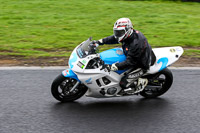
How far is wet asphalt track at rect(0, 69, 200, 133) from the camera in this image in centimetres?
536

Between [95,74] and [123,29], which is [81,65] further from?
[123,29]

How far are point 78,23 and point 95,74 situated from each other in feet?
22.4

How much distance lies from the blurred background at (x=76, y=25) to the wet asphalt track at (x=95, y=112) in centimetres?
176

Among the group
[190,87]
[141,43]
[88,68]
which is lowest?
[190,87]

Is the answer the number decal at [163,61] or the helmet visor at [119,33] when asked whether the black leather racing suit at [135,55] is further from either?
the number decal at [163,61]

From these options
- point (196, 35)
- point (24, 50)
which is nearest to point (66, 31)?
point (24, 50)

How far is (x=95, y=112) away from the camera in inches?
236

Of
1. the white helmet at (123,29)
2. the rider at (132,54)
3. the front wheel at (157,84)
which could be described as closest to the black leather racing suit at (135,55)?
the rider at (132,54)

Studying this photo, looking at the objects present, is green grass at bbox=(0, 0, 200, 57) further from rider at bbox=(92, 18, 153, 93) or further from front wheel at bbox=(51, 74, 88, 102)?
rider at bbox=(92, 18, 153, 93)

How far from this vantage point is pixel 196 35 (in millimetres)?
11352

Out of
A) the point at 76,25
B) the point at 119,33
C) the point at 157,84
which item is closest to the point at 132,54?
the point at 119,33

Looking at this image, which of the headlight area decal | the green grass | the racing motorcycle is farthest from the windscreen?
the green grass

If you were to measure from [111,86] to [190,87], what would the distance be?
2020mm

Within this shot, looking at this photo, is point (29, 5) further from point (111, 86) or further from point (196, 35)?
point (111, 86)
